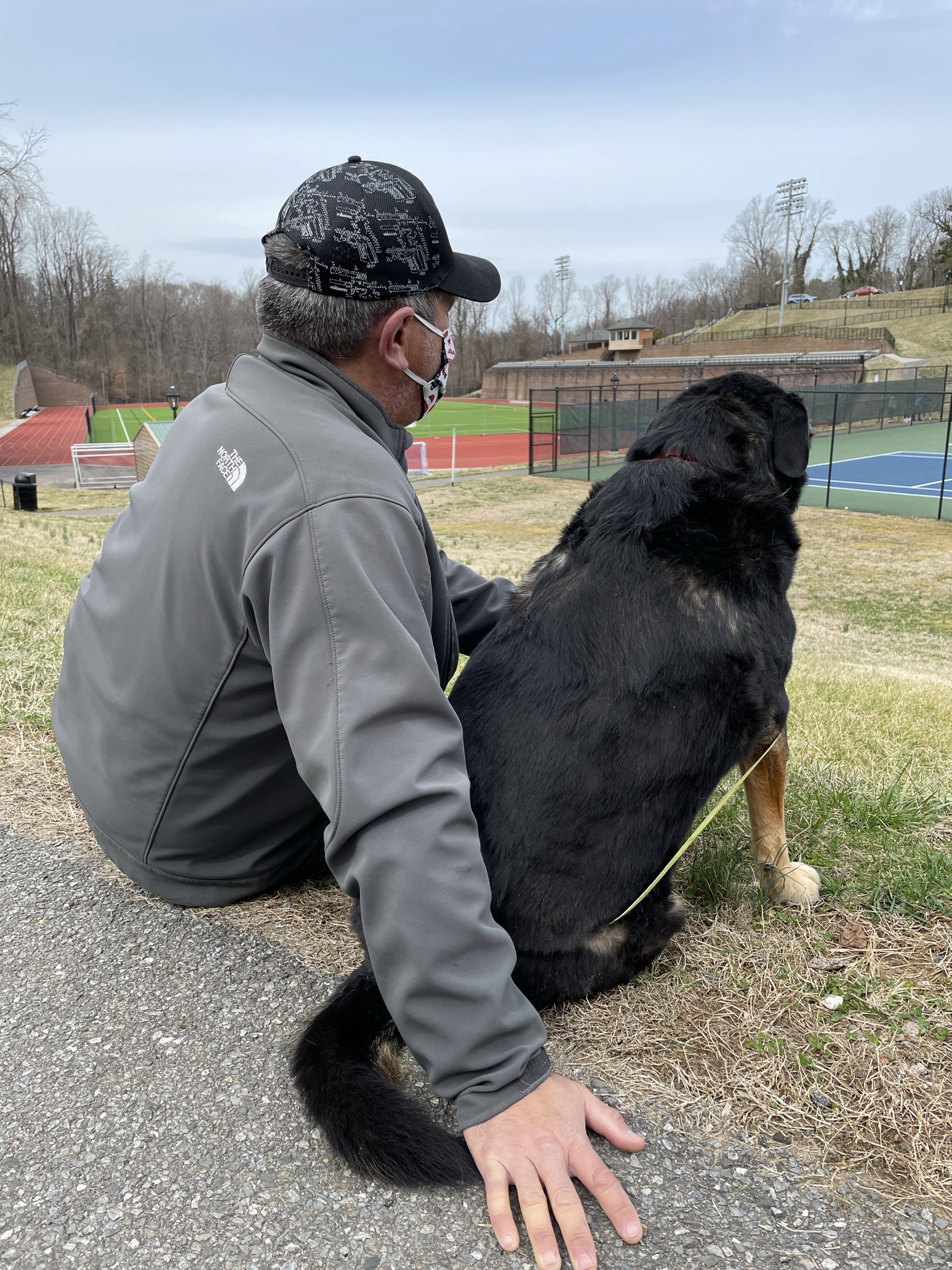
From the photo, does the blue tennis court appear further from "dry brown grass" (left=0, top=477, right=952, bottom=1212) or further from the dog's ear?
the dog's ear

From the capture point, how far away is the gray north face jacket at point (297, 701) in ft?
5.54

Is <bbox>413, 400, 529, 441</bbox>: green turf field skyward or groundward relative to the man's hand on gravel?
groundward

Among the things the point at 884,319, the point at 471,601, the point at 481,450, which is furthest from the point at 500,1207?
the point at 884,319

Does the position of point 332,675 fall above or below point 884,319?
below

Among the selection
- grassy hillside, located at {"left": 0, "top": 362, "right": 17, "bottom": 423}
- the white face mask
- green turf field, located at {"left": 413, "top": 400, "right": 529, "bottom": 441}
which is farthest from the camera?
grassy hillside, located at {"left": 0, "top": 362, "right": 17, "bottom": 423}

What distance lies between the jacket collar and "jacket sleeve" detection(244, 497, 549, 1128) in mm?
474

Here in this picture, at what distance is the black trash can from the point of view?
23891mm

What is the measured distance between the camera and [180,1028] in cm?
213

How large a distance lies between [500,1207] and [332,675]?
986 millimetres

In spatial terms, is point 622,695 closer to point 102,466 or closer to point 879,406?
point 102,466

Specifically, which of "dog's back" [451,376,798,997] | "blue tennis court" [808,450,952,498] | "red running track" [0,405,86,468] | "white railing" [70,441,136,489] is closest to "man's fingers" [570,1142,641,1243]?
"dog's back" [451,376,798,997]

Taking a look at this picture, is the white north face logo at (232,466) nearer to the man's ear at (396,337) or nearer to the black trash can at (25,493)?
the man's ear at (396,337)

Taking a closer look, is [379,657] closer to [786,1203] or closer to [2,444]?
[786,1203]

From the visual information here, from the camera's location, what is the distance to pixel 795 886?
104 inches
